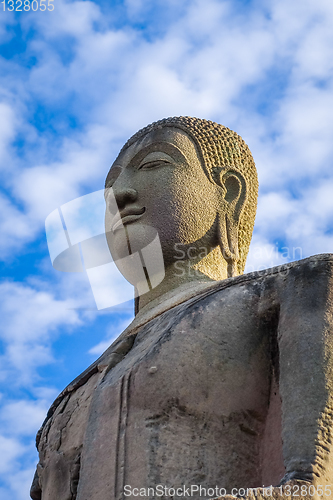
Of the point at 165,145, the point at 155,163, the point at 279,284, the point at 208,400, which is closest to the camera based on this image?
the point at 208,400

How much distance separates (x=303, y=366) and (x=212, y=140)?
302 cm

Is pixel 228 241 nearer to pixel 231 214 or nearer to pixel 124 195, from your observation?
pixel 231 214

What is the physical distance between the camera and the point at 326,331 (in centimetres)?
433

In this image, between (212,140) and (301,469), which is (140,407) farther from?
(212,140)

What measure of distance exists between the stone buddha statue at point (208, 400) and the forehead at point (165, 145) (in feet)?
4.40

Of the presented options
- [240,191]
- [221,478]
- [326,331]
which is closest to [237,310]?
[326,331]

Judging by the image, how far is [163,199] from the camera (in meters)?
6.22

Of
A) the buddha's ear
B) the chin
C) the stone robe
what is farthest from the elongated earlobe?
the stone robe

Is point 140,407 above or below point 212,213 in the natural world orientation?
below

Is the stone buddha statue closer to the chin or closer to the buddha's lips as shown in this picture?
the chin

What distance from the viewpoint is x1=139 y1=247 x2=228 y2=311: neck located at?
6086 mm

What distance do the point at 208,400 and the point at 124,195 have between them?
88.0 inches

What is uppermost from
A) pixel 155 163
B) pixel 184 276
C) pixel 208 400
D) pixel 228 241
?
pixel 155 163

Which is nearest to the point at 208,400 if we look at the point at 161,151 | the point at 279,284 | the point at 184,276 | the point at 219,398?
the point at 219,398
